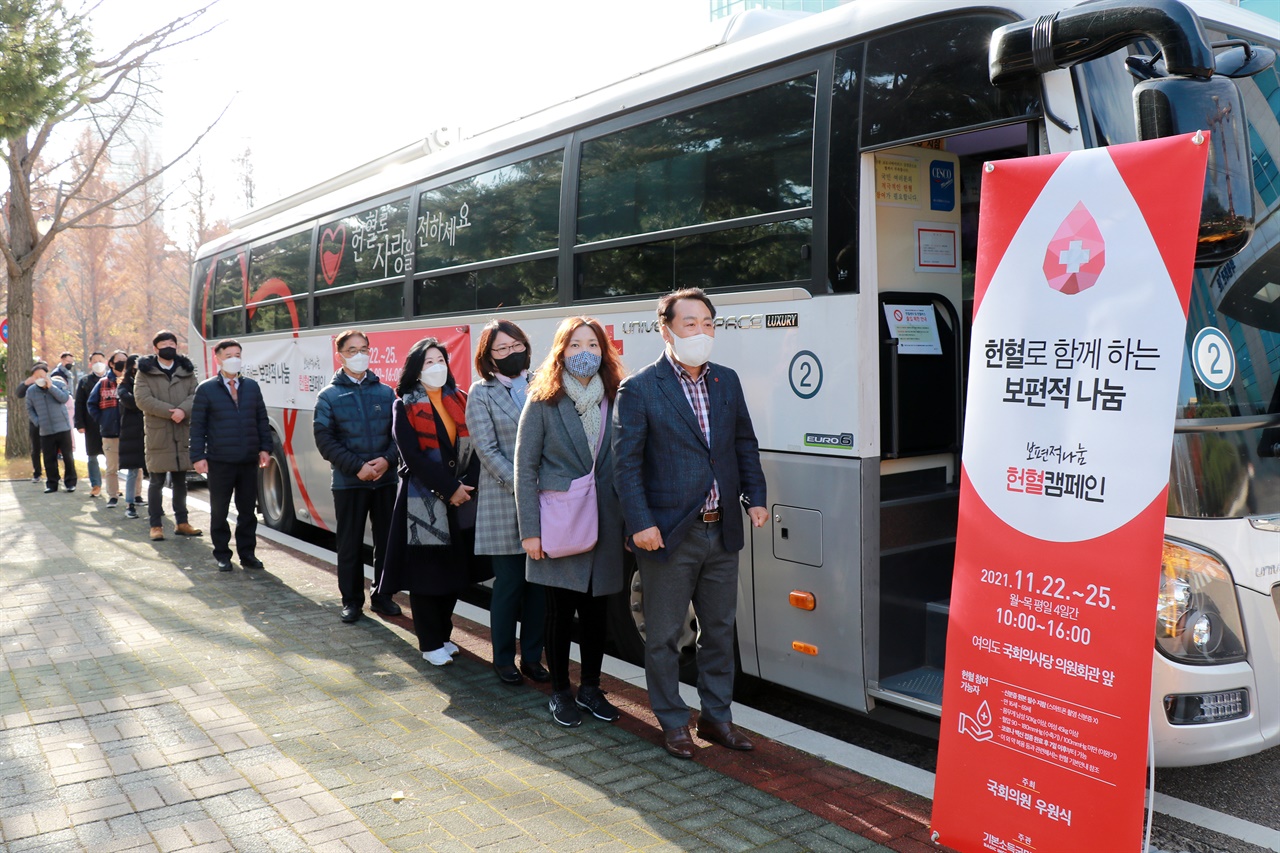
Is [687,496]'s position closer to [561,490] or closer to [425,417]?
[561,490]

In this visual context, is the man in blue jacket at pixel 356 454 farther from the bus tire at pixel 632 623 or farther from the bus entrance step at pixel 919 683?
the bus entrance step at pixel 919 683

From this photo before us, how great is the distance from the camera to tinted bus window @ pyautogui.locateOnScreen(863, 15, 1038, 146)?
4.03 m

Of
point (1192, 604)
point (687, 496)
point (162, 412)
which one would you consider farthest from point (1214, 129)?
point (162, 412)

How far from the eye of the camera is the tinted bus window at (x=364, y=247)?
826 centimetres

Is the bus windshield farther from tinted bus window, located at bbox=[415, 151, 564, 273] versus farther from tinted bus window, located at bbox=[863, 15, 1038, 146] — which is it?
tinted bus window, located at bbox=[415, 151, 564, 273]

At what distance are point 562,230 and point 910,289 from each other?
7.33 feet

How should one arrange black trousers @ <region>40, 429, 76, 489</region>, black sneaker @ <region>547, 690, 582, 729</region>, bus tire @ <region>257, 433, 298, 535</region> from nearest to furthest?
black sneaker @ <region>547, 690, 582, 729</region>, bus tire @ <region>257, 433, 298, 535</region>, black trousers @ <region>40, 429, 76, 489</region>

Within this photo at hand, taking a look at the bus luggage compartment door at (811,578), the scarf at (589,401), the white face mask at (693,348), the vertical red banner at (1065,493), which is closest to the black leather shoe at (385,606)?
the scarf at (589,401)

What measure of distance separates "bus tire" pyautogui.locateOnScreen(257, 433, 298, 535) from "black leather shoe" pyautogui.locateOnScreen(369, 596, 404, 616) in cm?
380

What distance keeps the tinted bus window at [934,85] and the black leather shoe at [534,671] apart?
10.8 ft

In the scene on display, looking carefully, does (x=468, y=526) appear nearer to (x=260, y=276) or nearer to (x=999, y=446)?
(x=999, y=446)

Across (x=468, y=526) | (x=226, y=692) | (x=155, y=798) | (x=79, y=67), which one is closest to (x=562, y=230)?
(x=468, y=526)

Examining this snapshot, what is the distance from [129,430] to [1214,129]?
37.3 feet

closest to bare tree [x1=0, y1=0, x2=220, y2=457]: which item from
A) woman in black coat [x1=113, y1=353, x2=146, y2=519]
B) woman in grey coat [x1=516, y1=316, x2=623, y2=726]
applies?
woman in black coat [x1=113, y1=353, x2=146, y2=519]
